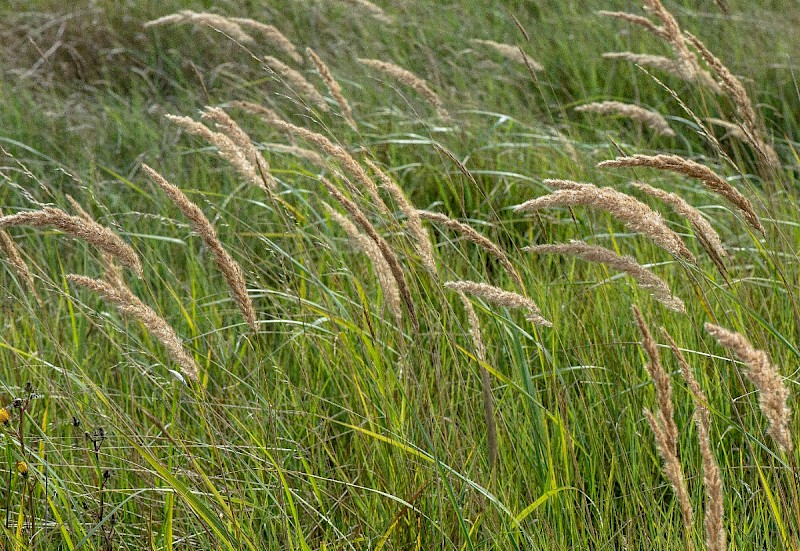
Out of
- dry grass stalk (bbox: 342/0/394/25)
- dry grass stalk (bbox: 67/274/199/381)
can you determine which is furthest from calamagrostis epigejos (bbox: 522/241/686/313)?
dry grass stalk (bbox: 342/0/394/25)

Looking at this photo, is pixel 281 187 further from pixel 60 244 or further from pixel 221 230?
pixel 60 244

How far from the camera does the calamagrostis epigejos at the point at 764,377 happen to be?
0.95 metres

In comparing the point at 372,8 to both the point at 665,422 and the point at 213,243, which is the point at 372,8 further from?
the point at 665,422

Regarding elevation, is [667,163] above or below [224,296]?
above

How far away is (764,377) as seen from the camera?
983mm

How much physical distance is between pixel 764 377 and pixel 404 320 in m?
1.50

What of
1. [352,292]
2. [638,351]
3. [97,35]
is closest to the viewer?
[638,351]

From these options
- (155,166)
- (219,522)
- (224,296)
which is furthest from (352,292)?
(155,166)

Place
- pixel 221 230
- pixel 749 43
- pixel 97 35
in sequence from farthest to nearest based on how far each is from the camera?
1. pixel 97 35
2. pixel 749 43
3. pixel 221 230

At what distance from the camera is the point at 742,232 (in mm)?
3062

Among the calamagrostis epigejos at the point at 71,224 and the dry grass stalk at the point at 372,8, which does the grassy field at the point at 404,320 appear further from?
the dry grass stalk at the point at 372,8

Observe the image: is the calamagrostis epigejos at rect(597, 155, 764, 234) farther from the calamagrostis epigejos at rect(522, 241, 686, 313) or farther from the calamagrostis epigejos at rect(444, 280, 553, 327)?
the calamagrostis epigejos at rect(444, 280, 553, 327)

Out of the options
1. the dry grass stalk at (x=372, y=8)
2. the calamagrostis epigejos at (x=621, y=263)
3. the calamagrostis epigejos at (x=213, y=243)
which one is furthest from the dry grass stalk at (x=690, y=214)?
the dry grass stalk at (x=372, y=8)

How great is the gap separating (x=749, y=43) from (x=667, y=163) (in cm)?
356
